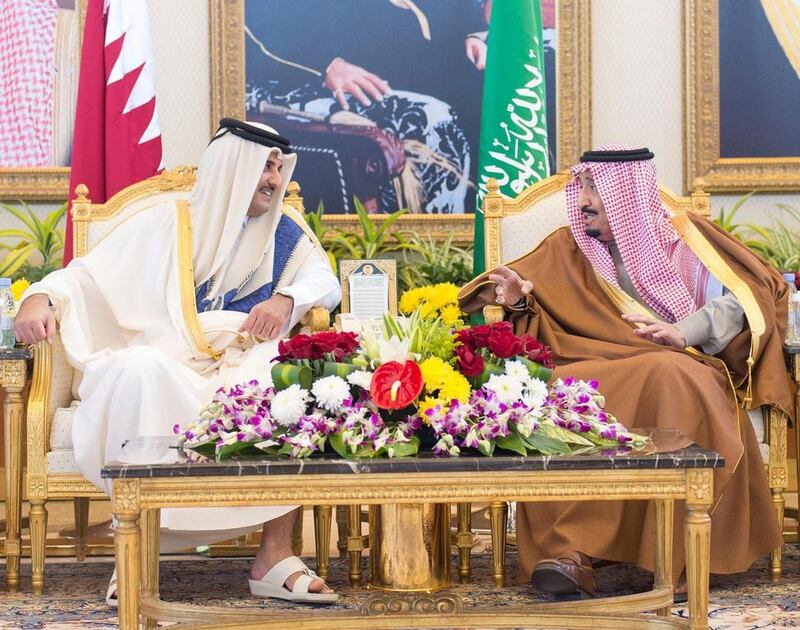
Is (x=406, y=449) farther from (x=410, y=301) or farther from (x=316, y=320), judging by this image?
(x=410, y=301)

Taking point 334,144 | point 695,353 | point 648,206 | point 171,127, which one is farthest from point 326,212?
point 695,353

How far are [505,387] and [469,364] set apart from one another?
13cm

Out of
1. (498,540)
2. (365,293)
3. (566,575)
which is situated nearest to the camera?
(566,575)

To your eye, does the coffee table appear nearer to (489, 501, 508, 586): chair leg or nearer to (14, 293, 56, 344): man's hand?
(489, 501, 508, 586): chair leg

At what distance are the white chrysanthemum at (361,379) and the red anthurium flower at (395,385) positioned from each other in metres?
0.02

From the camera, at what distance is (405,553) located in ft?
10.4

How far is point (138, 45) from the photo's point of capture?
17.9ft

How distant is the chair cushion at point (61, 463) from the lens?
384 cm

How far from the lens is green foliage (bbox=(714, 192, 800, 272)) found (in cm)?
569

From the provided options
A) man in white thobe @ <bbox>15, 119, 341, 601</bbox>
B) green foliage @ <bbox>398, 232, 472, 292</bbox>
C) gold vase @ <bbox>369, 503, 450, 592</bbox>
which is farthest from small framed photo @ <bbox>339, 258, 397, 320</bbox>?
gold vase @ <bbox>369, 503, 450, 592</bbox>

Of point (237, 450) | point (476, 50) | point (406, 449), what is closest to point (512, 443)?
point (406, 449)

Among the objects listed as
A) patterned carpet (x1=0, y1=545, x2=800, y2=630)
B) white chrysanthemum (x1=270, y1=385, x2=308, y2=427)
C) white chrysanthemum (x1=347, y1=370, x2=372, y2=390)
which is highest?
white chrysanthemum (x1=347, y1=370, x2=372, y2=390)

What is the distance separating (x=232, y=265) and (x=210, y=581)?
1170 mm

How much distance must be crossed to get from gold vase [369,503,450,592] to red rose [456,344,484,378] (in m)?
0.48
